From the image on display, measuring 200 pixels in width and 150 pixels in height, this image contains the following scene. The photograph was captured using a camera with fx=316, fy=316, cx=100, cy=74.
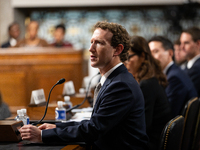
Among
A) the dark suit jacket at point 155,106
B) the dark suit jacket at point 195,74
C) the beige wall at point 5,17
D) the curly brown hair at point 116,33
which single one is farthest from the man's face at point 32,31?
the curly brown hair at point 116,33

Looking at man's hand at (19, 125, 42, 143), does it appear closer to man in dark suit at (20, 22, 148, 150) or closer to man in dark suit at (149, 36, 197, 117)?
man in dark suit at (20, 22, 148, 150)

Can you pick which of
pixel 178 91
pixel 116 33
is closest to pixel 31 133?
pixel 116 33

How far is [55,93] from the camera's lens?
5207 millimetres

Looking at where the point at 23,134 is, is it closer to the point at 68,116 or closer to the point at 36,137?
the point at 36,137

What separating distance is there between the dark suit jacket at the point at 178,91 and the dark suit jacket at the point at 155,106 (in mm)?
799

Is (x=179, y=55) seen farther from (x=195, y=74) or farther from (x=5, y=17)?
(x=5, y=17)

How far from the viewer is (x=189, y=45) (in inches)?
190

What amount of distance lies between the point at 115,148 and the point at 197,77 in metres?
3.01

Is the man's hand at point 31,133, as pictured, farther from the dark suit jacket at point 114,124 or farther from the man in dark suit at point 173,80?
the man in dark suit at point 173,80

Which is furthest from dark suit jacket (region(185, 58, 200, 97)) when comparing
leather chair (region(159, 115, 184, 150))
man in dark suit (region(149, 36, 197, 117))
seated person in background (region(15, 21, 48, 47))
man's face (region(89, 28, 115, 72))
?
seated person in background (region(15, 21, 48, 47))

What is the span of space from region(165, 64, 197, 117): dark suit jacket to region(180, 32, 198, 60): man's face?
1182 millimetres

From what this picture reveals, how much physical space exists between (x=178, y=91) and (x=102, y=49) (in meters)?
1.88

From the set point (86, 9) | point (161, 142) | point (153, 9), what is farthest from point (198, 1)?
point (161, 142)

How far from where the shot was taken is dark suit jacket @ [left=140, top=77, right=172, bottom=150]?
2539 millimetres
